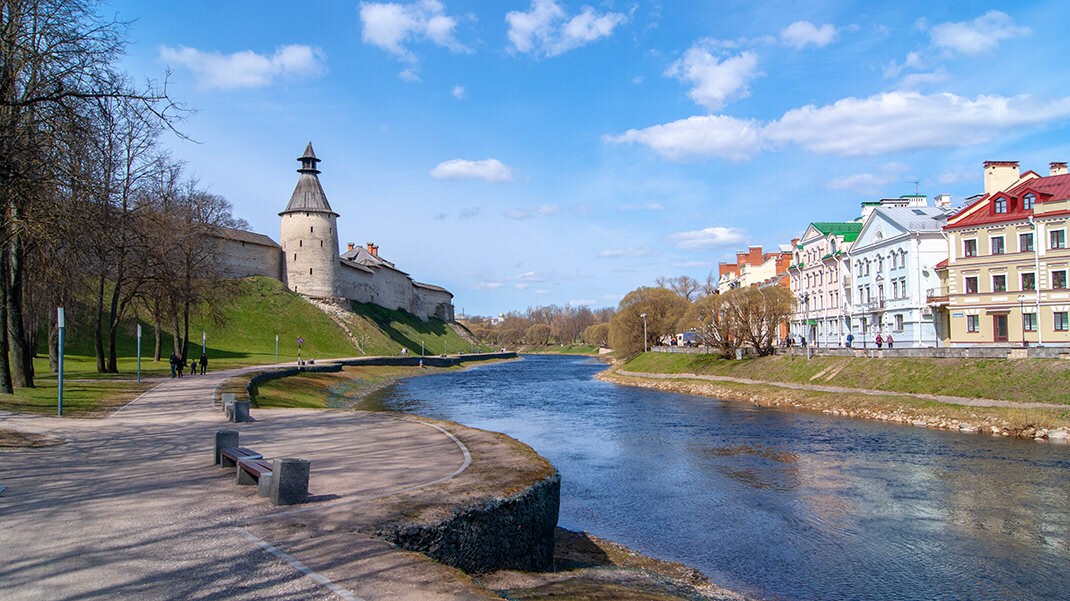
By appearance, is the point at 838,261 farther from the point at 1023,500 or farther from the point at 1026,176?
the point at 1023,500

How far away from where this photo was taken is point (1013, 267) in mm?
35156

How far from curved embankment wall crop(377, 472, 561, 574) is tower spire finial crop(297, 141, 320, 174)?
83228 mm

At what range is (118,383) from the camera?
27.8 meters

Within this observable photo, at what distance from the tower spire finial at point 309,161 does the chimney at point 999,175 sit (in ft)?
239

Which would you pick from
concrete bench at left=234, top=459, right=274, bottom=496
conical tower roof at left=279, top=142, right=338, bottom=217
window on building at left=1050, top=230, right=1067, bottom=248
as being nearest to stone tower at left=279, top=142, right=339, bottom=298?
conical tower roof at left=279, top=142, right=338, bottom=217

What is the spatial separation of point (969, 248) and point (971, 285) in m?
2.06

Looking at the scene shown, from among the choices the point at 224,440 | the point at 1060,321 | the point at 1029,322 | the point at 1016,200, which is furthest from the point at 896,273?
the point at 224,440

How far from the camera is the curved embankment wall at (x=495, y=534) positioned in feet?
26.5

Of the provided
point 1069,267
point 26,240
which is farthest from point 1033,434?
point 26,240

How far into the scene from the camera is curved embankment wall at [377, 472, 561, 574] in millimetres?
8078

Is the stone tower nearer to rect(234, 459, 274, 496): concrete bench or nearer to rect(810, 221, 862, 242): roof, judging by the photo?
rect(810, 221, 862, 242): roof

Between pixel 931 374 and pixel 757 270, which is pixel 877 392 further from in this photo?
pixel 757 270

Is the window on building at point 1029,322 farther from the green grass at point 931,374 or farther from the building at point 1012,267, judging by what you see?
the green grass at point 931,374

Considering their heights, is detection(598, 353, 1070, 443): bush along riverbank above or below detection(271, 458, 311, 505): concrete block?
below
